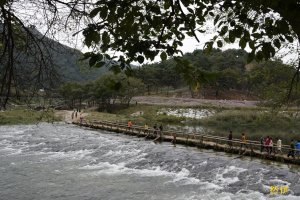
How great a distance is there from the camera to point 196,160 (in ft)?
72.9

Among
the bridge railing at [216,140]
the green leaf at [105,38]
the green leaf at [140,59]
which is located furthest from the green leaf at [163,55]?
the bridge railing at [216,140]

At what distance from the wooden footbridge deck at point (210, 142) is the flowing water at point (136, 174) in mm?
1043

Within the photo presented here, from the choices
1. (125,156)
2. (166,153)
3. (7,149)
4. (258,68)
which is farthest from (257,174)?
(7,149)

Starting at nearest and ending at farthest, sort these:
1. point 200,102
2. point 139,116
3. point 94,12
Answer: point 94,12, point 139,116, point 200,102

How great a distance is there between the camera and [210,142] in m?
27.7

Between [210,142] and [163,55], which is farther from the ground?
[163,55]

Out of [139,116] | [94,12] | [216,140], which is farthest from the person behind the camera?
[139,116]

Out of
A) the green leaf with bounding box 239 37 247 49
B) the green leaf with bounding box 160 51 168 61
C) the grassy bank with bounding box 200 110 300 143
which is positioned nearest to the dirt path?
the grassy bank with bounding box 200 110 300 143

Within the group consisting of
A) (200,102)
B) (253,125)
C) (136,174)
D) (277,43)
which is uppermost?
(277,43)

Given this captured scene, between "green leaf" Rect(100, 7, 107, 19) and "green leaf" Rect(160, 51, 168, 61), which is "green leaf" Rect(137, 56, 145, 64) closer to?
"green leaf" Rect(160, 51, 168, 61)

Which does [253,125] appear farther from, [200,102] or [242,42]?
[242,42]

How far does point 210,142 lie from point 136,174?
30.8ft

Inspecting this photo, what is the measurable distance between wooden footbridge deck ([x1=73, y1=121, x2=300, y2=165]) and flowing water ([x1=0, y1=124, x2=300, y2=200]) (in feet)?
3.42

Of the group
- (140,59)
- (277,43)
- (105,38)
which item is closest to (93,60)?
(105,38)
